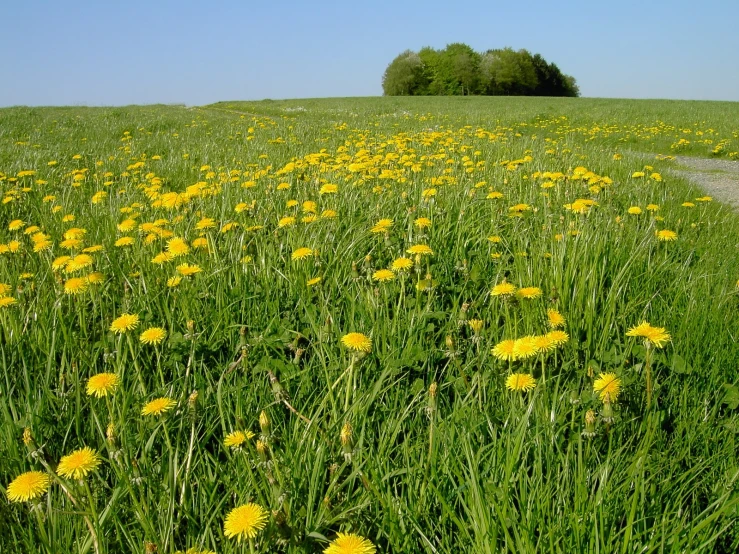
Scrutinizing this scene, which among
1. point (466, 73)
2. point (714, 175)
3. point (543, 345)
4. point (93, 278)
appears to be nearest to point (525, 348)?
point (543, 345)

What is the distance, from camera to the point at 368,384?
1875mm

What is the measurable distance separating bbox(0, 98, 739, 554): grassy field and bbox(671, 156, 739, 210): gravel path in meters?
2.93

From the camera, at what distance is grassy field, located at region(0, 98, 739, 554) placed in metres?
1.28

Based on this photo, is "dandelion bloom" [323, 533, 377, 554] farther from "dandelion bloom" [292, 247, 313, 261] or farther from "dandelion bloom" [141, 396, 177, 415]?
"dandelion bloom" [292, 247, 313, 261]

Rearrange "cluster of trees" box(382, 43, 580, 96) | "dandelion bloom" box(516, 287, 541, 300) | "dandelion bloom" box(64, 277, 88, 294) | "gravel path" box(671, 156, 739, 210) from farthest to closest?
"cluster of trees" box(382, 43, 580, 96), "gravel path" box(671, 156, 739, 210), "dandelion bloom" box(64, 277, 88, 294), "dandelion bloom" box(516, 287, 541, 300)

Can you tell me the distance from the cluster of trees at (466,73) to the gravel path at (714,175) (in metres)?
58.0

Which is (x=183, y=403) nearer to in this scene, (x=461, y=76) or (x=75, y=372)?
(x=75, y=372)

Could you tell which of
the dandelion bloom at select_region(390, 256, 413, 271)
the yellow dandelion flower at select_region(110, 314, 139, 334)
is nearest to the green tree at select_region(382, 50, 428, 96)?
the dandelion bloom at select_region(390, 256, 413, 271)

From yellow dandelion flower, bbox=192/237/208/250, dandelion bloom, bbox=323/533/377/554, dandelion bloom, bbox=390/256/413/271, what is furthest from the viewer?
yellow dandelion flower, bbox=192/237/208/250

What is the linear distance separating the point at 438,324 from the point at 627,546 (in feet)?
4.06

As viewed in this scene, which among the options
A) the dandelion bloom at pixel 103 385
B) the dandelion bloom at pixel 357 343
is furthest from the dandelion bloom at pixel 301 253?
the dandelion bloom at pixel 103 385

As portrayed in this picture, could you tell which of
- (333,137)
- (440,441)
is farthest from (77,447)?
(333,137)

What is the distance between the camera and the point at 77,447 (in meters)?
1.64

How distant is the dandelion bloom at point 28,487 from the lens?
48.7 inches
